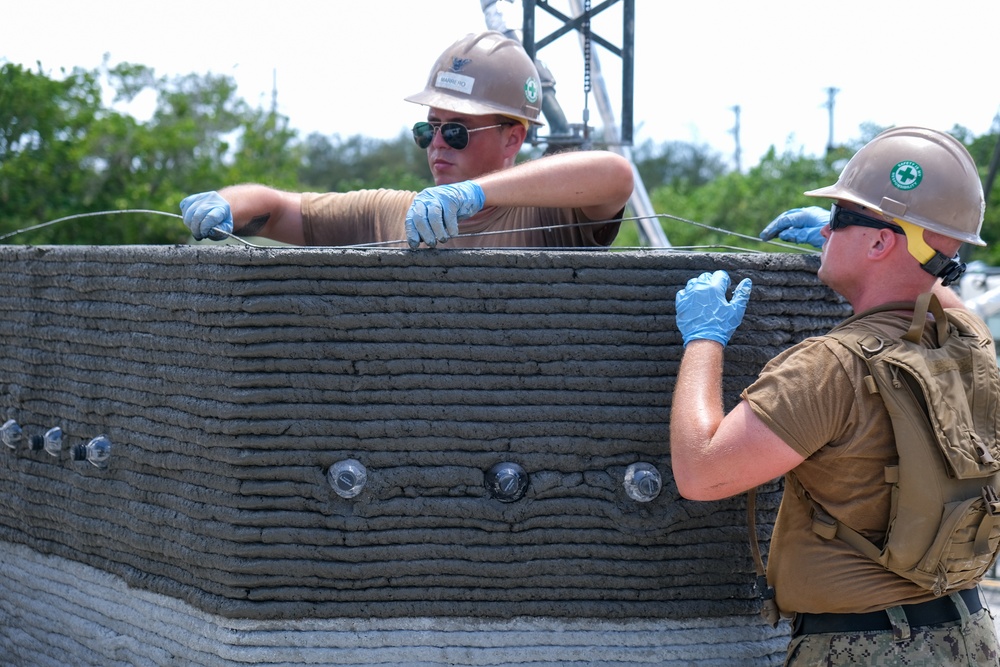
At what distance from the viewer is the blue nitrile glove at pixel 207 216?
253 centimetres

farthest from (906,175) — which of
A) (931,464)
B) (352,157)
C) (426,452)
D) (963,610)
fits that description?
(352,157)

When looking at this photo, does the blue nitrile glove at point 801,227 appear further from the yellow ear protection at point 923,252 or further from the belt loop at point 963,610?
the belt loop at point 963,610

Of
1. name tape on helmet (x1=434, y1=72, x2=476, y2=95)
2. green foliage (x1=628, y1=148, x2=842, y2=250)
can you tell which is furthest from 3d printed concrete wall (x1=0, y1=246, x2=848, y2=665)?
green foliage (x1=628, y1=148, x2=842, y2=250)

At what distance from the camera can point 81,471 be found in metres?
2.65

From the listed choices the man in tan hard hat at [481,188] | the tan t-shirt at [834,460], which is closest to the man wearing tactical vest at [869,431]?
the tan t-shirt at [834,460]

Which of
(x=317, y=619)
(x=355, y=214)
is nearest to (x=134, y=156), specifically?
(x=355, y=214)

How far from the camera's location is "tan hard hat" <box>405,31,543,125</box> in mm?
2848

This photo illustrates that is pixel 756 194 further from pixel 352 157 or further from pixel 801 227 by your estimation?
pixel 352 157

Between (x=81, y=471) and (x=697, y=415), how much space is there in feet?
5.56

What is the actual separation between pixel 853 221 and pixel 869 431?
477 millimetres

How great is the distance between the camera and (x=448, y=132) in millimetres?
2840

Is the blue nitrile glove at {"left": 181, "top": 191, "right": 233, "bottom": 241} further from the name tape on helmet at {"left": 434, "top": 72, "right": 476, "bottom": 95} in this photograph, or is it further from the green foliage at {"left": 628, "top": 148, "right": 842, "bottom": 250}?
the green foliage at {"left": 628, "top": 148, "right": 842, "bottom": 250}

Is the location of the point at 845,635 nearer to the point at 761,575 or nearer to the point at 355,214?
the point at 761,575

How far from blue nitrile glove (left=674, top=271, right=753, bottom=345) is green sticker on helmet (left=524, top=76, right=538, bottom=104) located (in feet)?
3.19
